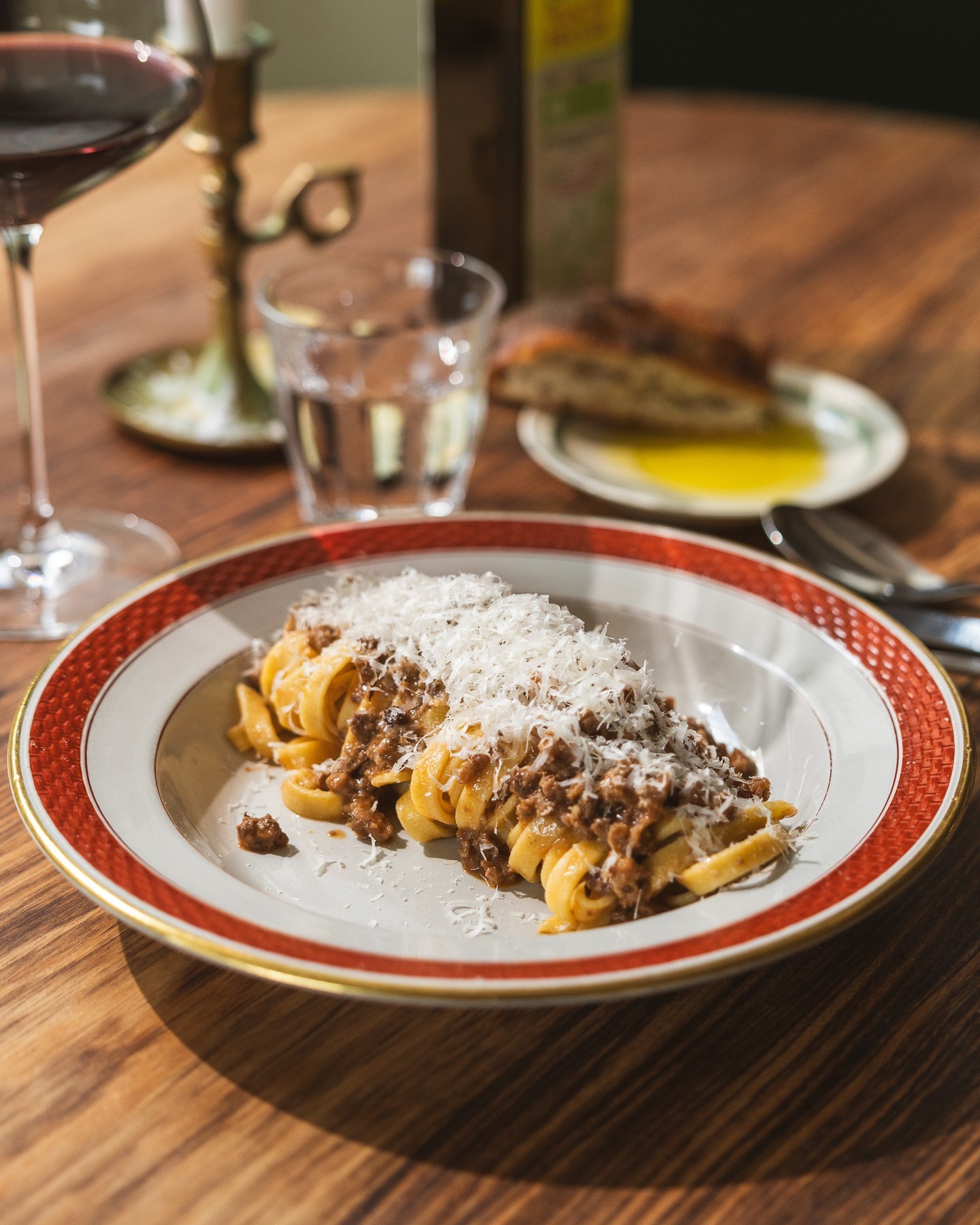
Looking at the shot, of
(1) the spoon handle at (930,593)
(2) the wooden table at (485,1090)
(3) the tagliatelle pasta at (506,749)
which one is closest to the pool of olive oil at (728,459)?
(1) the spoon handle at (930,593)

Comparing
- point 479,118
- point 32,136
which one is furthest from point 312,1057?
point 479,118

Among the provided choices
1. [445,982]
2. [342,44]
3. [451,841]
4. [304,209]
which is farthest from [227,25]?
[342,44]

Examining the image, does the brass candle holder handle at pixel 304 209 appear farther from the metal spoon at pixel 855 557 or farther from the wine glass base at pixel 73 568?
the metal spoon at pixel 855 557

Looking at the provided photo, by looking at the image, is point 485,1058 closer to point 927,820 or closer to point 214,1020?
point 214,1020

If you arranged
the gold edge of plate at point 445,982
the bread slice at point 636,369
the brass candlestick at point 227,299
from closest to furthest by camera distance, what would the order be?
the gold edge of plate at point 445,982
the brass candlestick at point 227,299
the bread slice at point 636,369

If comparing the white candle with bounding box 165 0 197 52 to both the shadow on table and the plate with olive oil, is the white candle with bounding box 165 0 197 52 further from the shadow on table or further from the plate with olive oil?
the shadow on table

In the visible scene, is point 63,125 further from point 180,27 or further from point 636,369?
point 636,369
